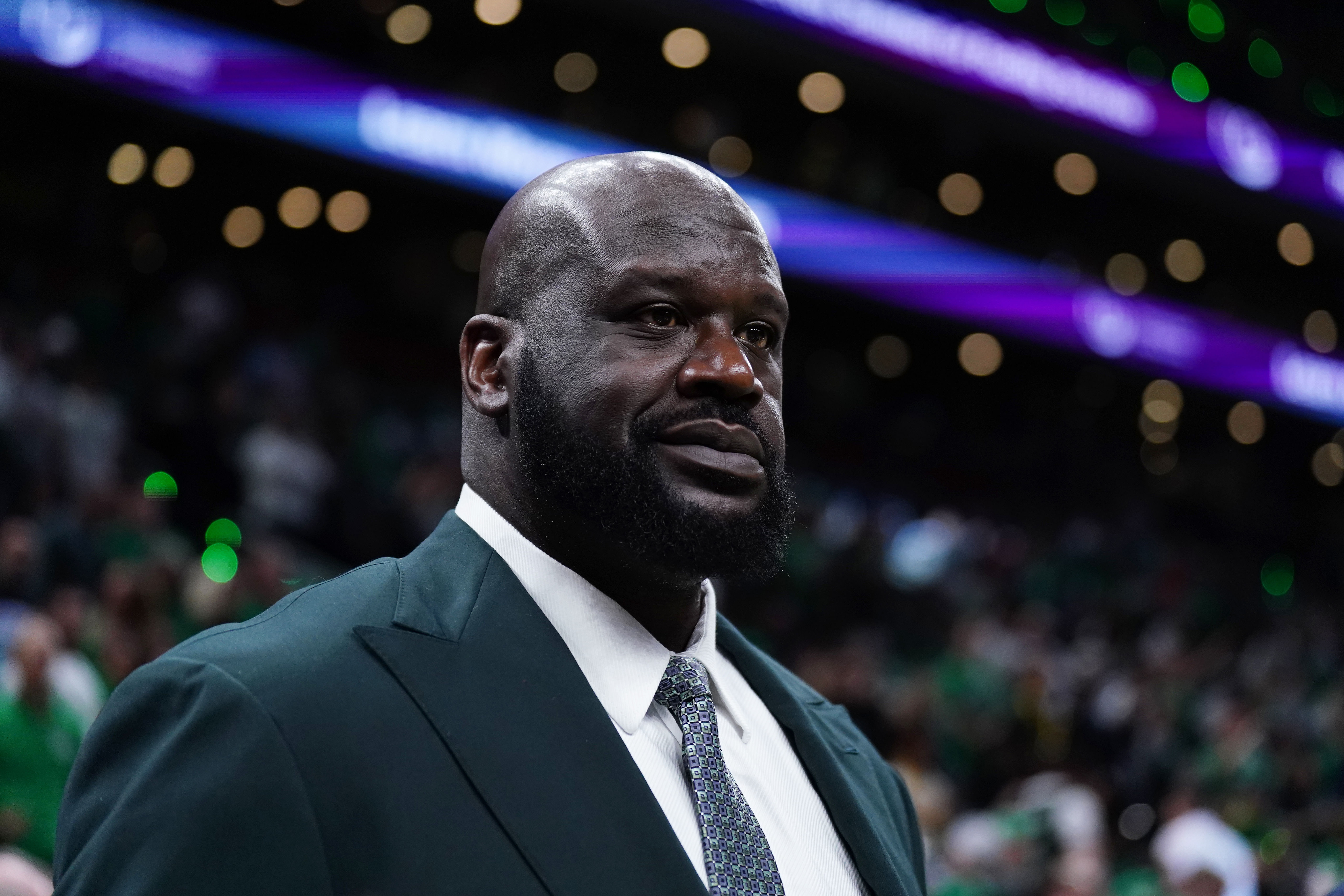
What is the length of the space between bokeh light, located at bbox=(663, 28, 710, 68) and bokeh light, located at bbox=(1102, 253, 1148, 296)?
5.01 metres

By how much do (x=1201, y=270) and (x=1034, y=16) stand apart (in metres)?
5.89

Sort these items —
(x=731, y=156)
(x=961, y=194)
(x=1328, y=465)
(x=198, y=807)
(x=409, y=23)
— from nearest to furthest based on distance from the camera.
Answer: (x=198, y=807)
(x=409, y=23)
(x=731, y=156)
(x=961, y=194)
(x=1328, y=465)

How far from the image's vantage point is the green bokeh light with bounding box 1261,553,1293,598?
1694cm

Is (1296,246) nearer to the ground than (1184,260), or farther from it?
farther from it

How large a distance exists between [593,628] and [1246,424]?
1916cm

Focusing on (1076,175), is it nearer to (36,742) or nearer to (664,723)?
(36,742)

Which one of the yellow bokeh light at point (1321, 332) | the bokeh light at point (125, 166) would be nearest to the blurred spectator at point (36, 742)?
the bokeh light at point (125, 166)

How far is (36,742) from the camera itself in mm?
4867

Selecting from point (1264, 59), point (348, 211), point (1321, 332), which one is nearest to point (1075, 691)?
point (348, 211)

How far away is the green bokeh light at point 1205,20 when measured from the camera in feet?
50.6

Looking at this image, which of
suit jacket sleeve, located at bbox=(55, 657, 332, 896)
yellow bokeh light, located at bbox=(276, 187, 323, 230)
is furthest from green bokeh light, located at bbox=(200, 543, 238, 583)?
yellow bokeh light, located at bbox=(276, 187, 323, 230)

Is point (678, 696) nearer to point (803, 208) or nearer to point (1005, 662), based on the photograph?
point (1005, 662)

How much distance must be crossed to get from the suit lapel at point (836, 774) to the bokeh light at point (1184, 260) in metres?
16.4

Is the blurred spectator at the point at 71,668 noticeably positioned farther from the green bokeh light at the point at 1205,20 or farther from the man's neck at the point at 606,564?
the green bokeh light at the point at 1205,20
